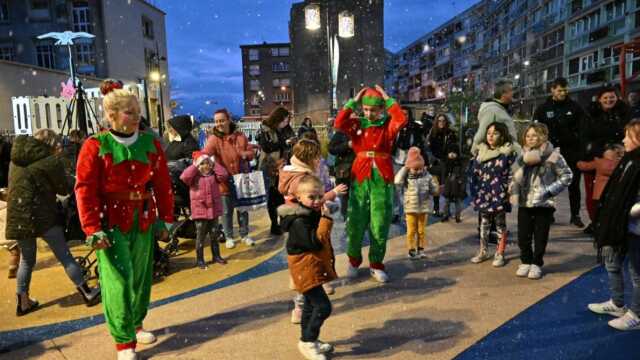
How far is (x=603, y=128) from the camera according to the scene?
598cm

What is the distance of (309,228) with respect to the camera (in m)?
3.07

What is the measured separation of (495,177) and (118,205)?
3.99 metres

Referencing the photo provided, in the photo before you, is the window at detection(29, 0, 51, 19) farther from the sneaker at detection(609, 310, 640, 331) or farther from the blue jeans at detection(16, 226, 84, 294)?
the sneaker at detection(609, 310, 640, 331)

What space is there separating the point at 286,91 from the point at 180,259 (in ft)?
220

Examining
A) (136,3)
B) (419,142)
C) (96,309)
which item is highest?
(136,3)

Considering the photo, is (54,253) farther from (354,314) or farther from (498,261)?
(498,261)

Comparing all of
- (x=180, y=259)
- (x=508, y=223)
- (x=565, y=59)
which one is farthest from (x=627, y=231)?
(x=565, y=59)

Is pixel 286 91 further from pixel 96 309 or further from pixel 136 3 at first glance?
pixel 96 309

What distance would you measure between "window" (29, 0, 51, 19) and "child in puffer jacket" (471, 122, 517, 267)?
34251mm

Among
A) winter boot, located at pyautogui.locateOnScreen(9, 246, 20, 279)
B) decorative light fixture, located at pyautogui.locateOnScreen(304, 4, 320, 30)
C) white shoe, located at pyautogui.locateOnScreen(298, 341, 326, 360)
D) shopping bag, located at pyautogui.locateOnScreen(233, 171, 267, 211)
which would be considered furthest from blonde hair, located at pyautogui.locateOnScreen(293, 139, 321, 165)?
decorative light fixture, located at pyautogui.locateOnScreen(304, 4, 320, 30)

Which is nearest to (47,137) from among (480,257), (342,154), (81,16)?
(342,154)

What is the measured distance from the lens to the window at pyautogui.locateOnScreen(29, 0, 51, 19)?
3023cm

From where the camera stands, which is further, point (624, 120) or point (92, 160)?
point (624, 120)

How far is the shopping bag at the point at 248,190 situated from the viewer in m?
6.26
